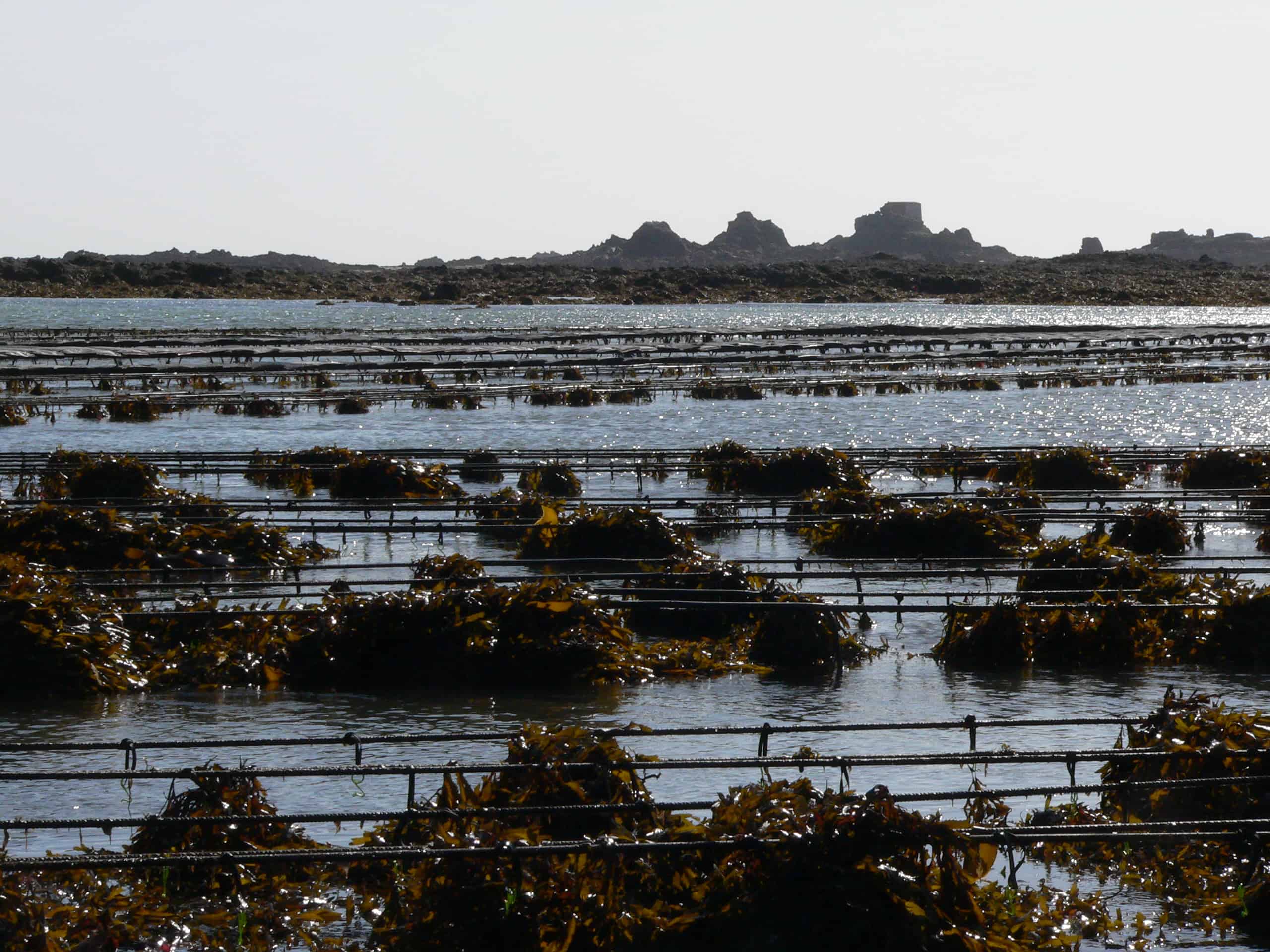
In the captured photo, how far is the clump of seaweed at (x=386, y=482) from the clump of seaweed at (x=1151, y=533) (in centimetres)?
1337

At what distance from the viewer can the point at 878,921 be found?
8422mm

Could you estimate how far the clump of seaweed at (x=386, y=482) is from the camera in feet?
104

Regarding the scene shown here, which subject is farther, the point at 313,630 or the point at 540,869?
the point at 313,630

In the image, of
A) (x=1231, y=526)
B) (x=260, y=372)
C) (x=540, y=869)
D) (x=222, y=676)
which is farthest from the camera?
(x=260, y=372)

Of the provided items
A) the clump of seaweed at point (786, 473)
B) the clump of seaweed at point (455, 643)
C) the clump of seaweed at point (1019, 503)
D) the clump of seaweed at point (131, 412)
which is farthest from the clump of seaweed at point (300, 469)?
the clump of seaweed at point (131, 412)

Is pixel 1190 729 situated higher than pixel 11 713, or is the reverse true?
pixel 1190 729

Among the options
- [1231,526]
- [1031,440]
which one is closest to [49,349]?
[1031,440]

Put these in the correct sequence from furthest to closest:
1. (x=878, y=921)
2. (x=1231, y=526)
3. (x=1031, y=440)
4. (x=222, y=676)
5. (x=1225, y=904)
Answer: (x=1031, y=440) < (x=1231, y=526) < (x=222, y=676) < (x=1225, y=904) < (x=878, y=921)

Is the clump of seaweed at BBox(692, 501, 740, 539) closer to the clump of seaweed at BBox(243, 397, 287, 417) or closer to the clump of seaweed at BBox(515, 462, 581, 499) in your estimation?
the clump of seaweed at BBox(515, 462, 581, 499)

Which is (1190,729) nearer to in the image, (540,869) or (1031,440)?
(540,869)

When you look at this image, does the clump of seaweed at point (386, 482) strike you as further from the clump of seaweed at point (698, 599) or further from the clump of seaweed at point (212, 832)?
the clump of seaweed at point (212, 832)

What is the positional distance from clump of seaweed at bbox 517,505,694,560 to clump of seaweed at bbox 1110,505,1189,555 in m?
7.92

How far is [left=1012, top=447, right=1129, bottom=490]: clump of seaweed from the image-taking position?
33.7 m

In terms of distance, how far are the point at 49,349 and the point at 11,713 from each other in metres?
61.4
